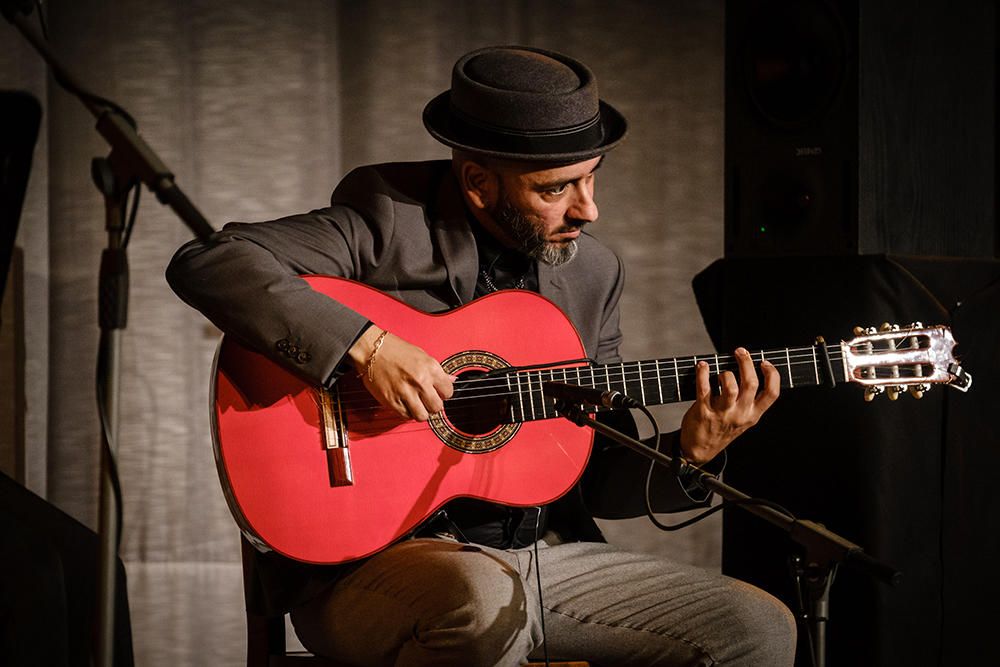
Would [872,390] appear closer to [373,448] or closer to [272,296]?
[373,448]

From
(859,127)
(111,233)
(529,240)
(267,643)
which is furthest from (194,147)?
(111,233)

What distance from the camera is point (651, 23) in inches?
139

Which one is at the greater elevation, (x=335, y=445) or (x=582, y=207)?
(x=582, y=207)

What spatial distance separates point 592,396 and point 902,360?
2.30 feet

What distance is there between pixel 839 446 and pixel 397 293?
1.01m

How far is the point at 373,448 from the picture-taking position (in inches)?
70.8

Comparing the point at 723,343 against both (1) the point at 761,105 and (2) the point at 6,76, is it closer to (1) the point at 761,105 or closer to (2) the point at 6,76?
(1) the point at 761,105

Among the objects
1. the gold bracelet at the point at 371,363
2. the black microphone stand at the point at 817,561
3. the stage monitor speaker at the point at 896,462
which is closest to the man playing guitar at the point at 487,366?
the gold bracelet at the point at 371,363

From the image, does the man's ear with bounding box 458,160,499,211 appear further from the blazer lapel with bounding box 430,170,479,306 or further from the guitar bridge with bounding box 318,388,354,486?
the guitar bridge with bounding box 318,388,354,486

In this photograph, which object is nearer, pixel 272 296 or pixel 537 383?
pixel 272 296

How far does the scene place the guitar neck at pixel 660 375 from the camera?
74.7 inches

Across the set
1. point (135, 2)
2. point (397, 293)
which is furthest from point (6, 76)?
point (397, 293)

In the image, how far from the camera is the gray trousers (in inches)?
63.3

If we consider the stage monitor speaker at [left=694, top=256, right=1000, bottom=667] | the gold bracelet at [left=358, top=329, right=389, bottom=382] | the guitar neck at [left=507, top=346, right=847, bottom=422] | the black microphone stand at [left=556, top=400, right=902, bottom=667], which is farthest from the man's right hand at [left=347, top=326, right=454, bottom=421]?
the stage monitor speaker at [left=694, top=256, right=1000, bottom=667]
